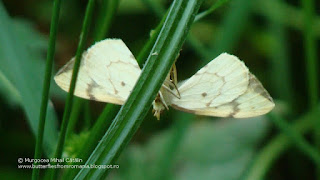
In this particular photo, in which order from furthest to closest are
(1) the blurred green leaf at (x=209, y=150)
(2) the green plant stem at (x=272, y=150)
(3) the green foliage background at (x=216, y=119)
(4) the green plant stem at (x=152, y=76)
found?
(1) the blurred green leaf at (x=209, y=150) < (2) the green plant stem at (x=272, y=150) < (3) the green foliage background at (x=216, y=119) < (4) the green plant stem at (x=152, y=76)

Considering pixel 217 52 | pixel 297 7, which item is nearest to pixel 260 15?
pixel 297 7

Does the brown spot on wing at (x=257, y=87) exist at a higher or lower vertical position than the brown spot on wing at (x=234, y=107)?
higher

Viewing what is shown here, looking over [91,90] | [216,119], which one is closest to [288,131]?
[91,90]

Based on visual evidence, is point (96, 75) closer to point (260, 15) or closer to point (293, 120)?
point (293, 120)

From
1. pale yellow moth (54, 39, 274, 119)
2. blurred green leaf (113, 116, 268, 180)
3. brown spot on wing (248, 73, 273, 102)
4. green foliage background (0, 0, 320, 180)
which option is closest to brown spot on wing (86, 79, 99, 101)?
pale yellow moth (54, 39, 274, 119)

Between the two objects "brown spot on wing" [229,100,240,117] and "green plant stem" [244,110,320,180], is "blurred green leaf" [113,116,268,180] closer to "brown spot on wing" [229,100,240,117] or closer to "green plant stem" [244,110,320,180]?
"green plant stem" [244,110,320,180]

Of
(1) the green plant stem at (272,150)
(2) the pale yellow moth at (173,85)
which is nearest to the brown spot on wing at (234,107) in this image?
(2) the pale yellow moth at (173,85)

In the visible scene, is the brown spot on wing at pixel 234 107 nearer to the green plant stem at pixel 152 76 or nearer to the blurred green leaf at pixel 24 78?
the green plant stem at pixel 152 76
